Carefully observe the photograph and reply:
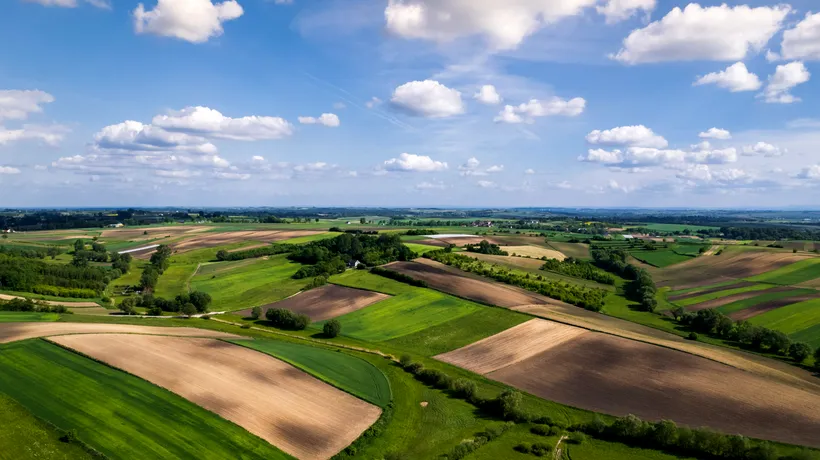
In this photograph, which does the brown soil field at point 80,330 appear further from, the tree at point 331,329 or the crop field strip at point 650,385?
the crop field strip at point 650,385

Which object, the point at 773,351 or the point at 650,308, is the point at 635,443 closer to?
the point at 773,351

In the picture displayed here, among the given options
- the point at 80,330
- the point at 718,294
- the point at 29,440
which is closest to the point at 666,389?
the point at 29,440

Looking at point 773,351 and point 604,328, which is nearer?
point 773,351

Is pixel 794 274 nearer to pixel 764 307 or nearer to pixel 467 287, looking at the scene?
pixel 764 307

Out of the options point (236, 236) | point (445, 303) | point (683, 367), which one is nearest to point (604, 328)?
point (683, 367)

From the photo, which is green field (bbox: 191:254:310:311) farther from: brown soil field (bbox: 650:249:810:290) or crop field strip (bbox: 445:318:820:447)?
brown soil field (bbox: 650:249:810:290)

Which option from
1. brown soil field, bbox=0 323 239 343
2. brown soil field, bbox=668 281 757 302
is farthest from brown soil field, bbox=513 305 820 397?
brown soil field, bbox=0 323 239 343
